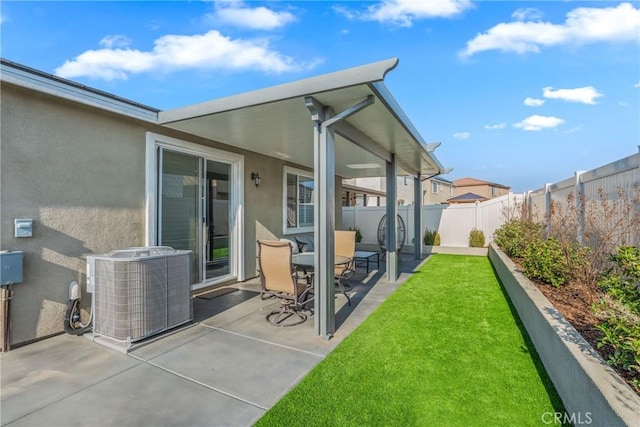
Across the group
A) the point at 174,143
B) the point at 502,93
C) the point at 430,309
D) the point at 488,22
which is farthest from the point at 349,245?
the point at 502,93

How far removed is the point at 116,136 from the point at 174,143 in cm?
96

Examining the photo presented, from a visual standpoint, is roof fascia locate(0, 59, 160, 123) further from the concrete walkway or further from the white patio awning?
the concrete walkway

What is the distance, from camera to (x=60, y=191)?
12.5 ft

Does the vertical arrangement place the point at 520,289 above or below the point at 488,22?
below

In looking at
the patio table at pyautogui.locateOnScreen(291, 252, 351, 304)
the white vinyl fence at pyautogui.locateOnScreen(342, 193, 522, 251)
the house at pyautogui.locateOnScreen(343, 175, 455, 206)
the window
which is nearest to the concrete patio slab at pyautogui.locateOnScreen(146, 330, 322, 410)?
the patio table at pyautogui.locateOnScreen(291, 252, 351, 304)

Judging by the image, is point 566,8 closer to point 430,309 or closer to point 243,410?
point 430,309

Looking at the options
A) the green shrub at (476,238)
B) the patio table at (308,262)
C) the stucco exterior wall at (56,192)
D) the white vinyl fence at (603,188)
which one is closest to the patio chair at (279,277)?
the patio table at (308,262)

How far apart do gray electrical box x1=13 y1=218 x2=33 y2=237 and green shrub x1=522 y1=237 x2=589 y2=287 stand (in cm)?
683

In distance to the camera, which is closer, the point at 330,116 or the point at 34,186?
the point at 34,186

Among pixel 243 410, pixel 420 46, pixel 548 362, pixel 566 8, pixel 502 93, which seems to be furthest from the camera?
pixel 502 93

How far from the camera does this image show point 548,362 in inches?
117

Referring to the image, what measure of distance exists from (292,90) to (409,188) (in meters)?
24.7

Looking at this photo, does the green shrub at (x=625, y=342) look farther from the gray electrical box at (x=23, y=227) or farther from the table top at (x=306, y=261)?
the gray electrical box at (x=23, y=227)

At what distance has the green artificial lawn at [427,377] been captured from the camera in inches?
94.2
